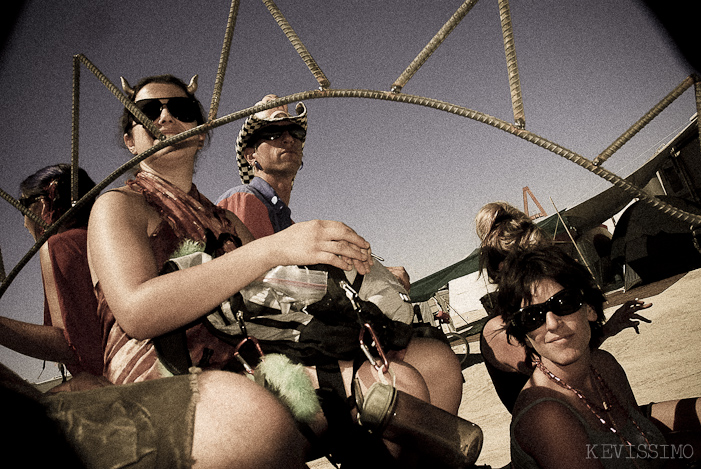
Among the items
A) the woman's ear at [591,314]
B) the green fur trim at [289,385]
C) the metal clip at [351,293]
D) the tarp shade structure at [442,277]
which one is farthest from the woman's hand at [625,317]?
the tarp shade structure at [442,277]

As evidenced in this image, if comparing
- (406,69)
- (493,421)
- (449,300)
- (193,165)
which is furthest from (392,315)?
(449,300)

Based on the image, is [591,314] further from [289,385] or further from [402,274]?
[289,385]

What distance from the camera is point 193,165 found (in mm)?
1621

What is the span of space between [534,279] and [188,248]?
1.46m

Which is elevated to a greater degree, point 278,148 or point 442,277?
point 278,148

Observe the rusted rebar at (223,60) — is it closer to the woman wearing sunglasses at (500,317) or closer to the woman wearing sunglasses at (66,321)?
the woman wearing sunglasses at (66,321)

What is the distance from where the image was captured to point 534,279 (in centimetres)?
181

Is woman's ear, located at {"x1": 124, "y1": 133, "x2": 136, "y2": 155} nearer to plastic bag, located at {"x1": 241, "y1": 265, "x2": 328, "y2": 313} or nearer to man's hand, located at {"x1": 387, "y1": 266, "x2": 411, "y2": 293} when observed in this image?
plastic bag, located at {"x1": 241, "y1": 265, "x2": 328, "y2": 313}

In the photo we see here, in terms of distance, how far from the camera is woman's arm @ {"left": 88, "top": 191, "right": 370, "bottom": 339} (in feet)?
3.26

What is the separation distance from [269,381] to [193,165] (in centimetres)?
98

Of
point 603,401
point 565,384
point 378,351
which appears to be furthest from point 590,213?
point 378,351

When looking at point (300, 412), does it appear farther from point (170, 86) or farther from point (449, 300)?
point (449, 300)

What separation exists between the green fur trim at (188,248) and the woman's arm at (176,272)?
0.10m

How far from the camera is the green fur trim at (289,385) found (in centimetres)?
104
